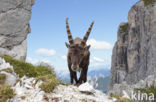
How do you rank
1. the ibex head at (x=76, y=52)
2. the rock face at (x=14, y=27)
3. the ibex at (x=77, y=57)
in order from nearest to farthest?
the ibex head at (x=76, y=52) → the ibex at (x=77, y=57) → the rock face at (x=14, y=27)

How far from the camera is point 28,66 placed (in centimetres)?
1614

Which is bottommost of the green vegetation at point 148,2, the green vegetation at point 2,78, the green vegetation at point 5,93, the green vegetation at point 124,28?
the green vegetation at point 5,93

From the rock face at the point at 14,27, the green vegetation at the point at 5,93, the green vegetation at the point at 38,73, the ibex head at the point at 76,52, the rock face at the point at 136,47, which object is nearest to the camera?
the green vegetation at the point at 5,93

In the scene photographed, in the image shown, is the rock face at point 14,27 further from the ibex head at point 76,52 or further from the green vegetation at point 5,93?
the green vegetation at point 5,93

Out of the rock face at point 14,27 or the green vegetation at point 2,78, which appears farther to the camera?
the rock face at point 14,27

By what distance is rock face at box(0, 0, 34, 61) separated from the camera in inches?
1213

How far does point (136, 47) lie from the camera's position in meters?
145

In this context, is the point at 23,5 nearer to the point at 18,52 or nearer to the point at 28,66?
the point at 18,52

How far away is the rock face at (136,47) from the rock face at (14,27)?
101 meters

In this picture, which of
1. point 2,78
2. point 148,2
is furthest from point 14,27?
point 148,2

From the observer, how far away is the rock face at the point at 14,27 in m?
30.8

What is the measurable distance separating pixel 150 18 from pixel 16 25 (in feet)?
385


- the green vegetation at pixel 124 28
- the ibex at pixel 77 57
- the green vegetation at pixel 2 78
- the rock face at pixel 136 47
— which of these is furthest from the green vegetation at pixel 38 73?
the green vegetation at pixel 124 28

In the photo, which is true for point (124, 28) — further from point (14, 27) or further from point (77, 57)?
point (77, 57)
